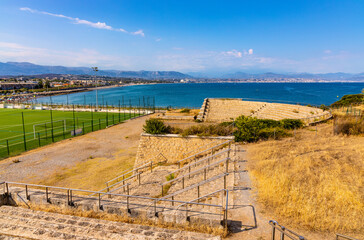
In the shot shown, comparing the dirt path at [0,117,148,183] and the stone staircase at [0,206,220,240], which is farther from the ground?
the stone staircase at [0,206,220,240]

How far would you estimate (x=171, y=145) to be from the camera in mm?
18312

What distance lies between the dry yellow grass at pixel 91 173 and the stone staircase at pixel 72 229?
6376 mm

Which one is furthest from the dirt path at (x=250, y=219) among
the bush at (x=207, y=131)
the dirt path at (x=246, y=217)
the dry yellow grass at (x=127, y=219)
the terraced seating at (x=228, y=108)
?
the terraced seating at (x=228, y=108)

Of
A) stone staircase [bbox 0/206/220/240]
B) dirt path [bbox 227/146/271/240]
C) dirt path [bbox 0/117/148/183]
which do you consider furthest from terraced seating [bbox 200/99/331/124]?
stone staircase [bbox 0/206/220/240]

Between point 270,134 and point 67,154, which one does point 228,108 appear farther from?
point 67,154

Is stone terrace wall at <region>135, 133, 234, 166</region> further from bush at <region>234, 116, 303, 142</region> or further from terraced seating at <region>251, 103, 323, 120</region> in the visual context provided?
terraced seating at <region>251, 103, 323, 120</region>

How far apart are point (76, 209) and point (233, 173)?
25.9 feet

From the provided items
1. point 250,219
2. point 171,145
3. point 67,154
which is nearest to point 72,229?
point 250,219

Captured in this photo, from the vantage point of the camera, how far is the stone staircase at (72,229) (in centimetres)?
752

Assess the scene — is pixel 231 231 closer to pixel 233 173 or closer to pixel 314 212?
pixel 314 212

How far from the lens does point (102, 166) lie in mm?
19422

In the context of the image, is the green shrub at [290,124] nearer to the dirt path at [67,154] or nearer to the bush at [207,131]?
the bush at [207,131]

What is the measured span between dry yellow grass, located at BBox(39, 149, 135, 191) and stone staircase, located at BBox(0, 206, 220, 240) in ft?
20.9

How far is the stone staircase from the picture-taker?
7.52m
